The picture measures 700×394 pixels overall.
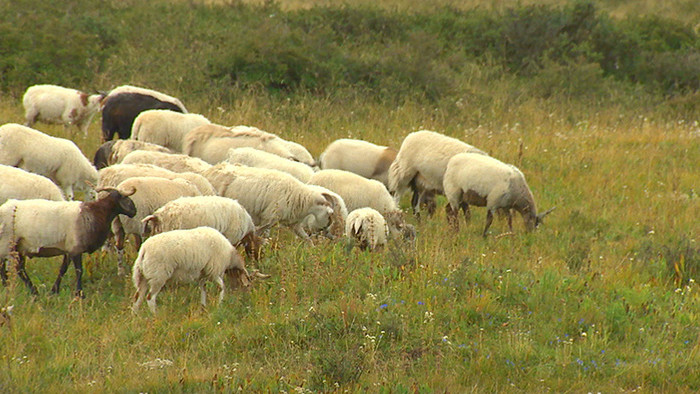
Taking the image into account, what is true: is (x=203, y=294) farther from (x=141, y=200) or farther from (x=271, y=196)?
(x=271, y=196)

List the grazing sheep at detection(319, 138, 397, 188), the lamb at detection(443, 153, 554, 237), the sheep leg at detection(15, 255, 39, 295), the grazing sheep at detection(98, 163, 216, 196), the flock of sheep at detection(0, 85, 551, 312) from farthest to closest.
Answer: the grazing sheep at detection(319, 138, 397, 188) < the lamb at detection(443, 153, 554, 237) < the grazing sheep at detection(98, 163, 216, 196) < the sheep leg at detection(15, 255, 39, 295) < the flock of sheep at detection(0, 85, 551, 312)

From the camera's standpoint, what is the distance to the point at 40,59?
1662 centimetres

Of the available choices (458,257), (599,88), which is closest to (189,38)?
(599,88)

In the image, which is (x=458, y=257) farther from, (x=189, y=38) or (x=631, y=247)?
(x=189, y=38)

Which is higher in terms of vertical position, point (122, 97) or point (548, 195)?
point (122, 97)

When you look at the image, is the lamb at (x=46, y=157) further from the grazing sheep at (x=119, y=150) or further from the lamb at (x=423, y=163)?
the lamb at (x=423, y=163)

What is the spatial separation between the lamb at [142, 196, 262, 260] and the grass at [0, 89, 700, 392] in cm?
38

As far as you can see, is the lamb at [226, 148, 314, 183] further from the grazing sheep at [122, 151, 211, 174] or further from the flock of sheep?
the grazing sheep at [122, 151, 211, 174]

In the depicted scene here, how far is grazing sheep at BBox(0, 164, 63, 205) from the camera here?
28.0 feet

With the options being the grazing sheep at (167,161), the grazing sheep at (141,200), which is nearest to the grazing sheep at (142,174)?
the grazing sheep at (141,200)

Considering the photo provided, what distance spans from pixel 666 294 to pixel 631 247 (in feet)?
6.67

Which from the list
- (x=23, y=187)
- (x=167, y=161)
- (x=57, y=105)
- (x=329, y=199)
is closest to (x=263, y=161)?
(x=167, y=161)

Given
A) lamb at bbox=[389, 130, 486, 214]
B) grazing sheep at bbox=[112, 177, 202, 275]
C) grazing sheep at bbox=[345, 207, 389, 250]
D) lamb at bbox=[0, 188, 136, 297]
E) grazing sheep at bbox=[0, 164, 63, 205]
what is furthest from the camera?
lamb at bbox=[389, 130, 486, 214]

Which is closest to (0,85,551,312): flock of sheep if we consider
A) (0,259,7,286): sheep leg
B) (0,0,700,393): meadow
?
(0,259,7,286): sheep leg
